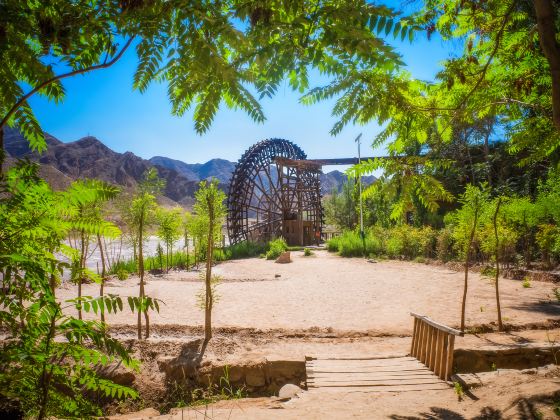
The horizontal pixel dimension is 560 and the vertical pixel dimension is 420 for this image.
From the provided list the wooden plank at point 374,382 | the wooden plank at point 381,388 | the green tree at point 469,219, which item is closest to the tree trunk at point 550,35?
the wooden plank at point 381,388

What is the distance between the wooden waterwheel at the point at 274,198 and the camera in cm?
2861

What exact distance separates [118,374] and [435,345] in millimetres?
4933

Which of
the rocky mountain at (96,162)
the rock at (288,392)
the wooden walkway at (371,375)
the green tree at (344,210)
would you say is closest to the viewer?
the rock at (288,392)

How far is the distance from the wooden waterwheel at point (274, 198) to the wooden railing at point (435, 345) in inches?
918

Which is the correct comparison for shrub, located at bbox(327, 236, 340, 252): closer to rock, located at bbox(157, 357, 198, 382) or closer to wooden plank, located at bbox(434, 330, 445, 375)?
wooden plank, located at bbox(434, 330, 445, 375)

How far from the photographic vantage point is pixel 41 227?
204cm

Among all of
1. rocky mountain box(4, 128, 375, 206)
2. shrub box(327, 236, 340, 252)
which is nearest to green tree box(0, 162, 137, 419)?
shrub box(327, 236, 340, 252)

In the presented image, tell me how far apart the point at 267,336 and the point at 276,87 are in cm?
619

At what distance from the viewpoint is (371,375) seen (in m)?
4.74

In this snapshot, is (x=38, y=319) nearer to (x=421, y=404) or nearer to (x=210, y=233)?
(x=421, y=404)

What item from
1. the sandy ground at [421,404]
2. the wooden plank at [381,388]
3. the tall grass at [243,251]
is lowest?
the wooden plank at [381,388]

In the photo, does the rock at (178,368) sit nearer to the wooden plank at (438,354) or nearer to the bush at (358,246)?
the wooden plank at (438,354)

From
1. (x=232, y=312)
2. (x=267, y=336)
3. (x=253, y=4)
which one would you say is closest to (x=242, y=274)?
(x=232, y=312)

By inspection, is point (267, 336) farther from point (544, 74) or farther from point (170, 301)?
point (544, 74)
